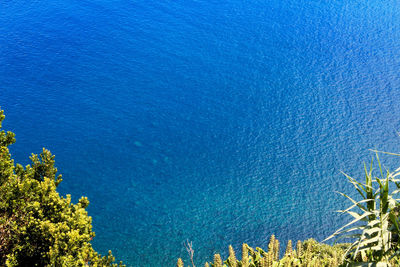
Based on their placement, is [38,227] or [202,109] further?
[202,109]

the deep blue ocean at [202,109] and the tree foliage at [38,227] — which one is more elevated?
the deep blue ocean at [202,109]

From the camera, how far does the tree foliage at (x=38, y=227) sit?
6.07m

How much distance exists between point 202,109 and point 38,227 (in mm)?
10101

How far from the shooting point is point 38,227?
622cm

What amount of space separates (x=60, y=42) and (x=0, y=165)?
555 inches

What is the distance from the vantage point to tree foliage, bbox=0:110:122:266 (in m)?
6.07

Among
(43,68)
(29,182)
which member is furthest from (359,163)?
(43,68)

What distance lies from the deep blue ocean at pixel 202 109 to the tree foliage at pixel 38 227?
4.82 m

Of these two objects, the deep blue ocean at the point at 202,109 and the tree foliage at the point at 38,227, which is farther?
the deep blue ocean at the point at 202,109

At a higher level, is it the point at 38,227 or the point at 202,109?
the point at 202,109

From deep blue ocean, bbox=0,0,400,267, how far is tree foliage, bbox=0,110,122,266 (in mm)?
4818

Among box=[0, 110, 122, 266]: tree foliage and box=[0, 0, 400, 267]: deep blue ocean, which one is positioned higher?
box=[0, 0, 400, 267]: deep blue ocean

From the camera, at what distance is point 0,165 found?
6.92 metres

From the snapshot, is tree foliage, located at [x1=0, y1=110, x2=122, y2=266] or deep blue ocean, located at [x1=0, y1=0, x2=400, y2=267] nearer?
tree foliage, located at [x1=0, y1=110, x2=122, y2=266]
